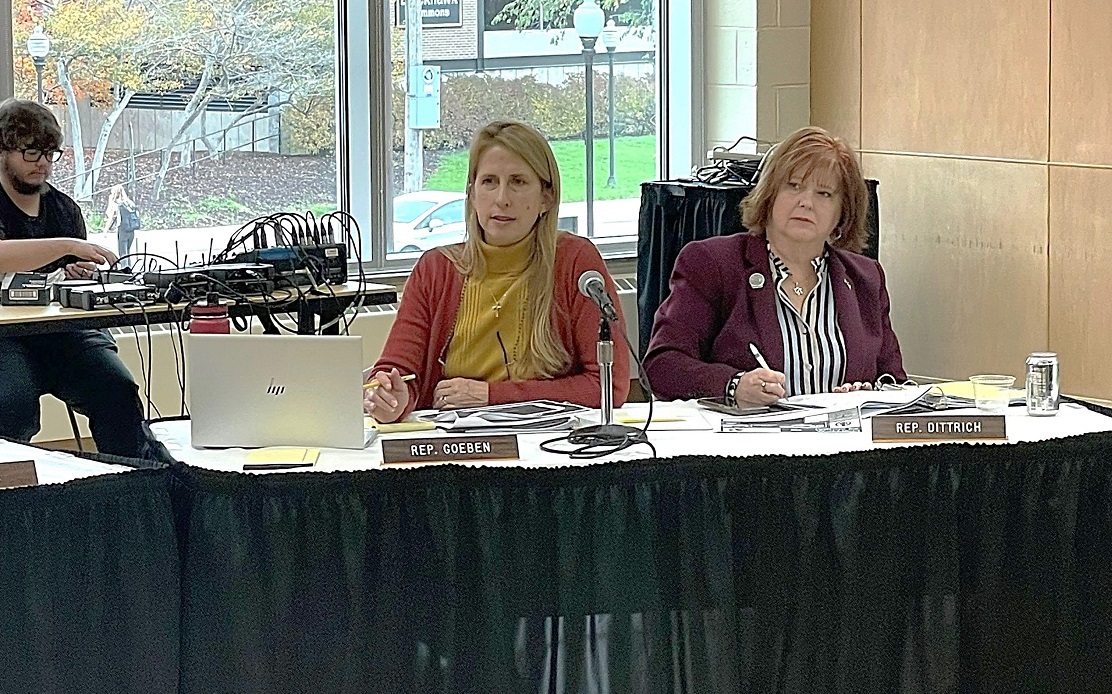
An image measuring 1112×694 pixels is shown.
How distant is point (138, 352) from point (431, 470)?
2776mm

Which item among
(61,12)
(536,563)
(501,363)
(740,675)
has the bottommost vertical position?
(740,675)

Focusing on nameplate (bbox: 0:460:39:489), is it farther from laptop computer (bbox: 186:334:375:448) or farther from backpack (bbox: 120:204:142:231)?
backpack (bbox: 120:204:142:231)

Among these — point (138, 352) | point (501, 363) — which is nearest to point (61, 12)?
point (138, 352)

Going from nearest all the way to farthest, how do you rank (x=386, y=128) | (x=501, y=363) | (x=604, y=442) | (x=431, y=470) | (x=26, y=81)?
1. (x=431, y=470)
2. (x=604, y=442)
3. (x=501, y=363)
4. (x=26, y=81)
5. (x=386, y=128)

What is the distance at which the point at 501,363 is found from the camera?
3.36 m

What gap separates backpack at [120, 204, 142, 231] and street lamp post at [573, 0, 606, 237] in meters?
1.58

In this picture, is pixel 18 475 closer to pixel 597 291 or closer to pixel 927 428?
pixel 597 291

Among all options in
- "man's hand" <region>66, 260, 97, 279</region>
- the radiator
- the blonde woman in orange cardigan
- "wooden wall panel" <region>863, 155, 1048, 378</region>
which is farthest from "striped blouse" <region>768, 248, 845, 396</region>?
"man's hand" <region>66, 260, 97, 279</region>

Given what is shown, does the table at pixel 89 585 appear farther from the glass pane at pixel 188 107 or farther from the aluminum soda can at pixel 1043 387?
the glass pane at pixel 188 107

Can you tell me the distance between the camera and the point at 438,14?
5.58m

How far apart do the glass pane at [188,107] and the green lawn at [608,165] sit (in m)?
0.85

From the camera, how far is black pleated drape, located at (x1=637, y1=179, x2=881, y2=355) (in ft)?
15.7

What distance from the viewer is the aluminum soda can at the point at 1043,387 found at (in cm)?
296

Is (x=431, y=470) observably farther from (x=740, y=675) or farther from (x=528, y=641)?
Result: (x=740, y=675)
